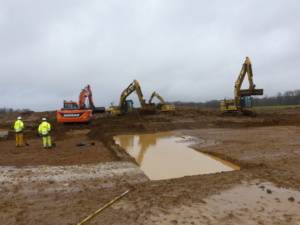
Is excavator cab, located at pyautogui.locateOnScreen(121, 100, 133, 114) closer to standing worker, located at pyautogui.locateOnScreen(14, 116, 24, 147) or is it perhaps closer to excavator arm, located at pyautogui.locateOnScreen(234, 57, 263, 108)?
excavator arm, located at pyautogui.locateOnScreen(234, 57, 263, 108)

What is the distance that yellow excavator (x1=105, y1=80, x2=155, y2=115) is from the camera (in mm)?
24062

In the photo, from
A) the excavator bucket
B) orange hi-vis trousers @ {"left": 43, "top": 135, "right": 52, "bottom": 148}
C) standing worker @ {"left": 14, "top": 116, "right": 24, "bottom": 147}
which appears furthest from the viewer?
the excavator bucket

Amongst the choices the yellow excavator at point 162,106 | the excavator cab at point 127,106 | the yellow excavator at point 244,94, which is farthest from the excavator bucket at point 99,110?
the yellow excavator at point 244,94

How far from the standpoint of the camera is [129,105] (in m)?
27.0

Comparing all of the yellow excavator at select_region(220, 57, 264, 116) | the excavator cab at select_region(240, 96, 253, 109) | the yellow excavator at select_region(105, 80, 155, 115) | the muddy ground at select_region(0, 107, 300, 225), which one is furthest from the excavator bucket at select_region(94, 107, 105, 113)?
the muddy ground at select_region(0, 107, 300, 225)

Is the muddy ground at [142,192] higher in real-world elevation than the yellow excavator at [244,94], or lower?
lower

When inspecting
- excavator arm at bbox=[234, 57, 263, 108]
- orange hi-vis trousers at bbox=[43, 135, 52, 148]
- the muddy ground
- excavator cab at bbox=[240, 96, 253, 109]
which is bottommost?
the muddy ground

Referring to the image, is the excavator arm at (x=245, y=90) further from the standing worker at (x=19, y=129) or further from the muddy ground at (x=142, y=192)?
the standing worker at (x=19, y=129)

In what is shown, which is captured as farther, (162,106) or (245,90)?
(162,106)

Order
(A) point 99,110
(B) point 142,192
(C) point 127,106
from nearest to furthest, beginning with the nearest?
(B) point 142,192 < (C) point 127,106 < (A) point 99,110

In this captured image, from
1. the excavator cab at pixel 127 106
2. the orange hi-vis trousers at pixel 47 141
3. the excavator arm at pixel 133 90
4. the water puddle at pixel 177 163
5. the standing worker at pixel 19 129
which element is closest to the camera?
the water puddle at pixel 177 163

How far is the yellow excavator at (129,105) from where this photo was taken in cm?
2406

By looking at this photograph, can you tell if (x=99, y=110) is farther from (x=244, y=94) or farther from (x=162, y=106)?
(x=244, y=94)

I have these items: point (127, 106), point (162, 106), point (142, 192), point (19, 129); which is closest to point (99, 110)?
point (127, 106)
